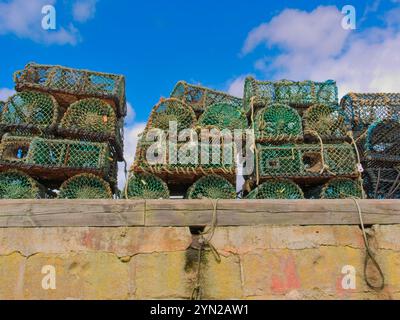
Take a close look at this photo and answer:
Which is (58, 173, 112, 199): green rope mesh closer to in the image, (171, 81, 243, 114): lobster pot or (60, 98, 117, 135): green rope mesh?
(60, 98, 117, 135): green rope mesh

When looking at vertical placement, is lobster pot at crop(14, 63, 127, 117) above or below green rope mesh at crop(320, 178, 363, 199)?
above

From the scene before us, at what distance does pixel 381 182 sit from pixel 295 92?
1661 millimetres

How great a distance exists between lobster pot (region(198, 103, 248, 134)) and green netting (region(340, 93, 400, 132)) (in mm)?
1581

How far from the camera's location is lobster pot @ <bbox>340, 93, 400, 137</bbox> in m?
5.48

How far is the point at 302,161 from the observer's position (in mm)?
4863

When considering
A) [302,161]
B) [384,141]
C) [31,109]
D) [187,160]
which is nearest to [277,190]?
[302,161]

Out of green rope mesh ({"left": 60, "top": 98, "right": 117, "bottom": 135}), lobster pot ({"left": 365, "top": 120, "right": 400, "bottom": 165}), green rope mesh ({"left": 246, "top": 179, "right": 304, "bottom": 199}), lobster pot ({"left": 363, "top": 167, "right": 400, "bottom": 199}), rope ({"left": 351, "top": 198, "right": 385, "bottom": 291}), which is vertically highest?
green rope mesh ({"left": 60, "top": 98, "right": 117, "bottom": 135})

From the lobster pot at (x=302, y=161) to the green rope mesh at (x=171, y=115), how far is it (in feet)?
3.21

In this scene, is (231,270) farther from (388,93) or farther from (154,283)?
(388,93)

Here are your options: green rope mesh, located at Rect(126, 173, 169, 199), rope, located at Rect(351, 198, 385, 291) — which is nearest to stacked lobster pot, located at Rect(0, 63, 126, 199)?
green rope mesh, located at Rect(126, 173, 169, 199)

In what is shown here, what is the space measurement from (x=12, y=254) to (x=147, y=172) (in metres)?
2.44

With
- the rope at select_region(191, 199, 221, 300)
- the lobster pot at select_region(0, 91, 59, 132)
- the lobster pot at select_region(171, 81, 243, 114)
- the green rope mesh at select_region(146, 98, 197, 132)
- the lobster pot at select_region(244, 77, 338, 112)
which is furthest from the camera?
the lobster pot at select_region(171, 81, 243, 114)
